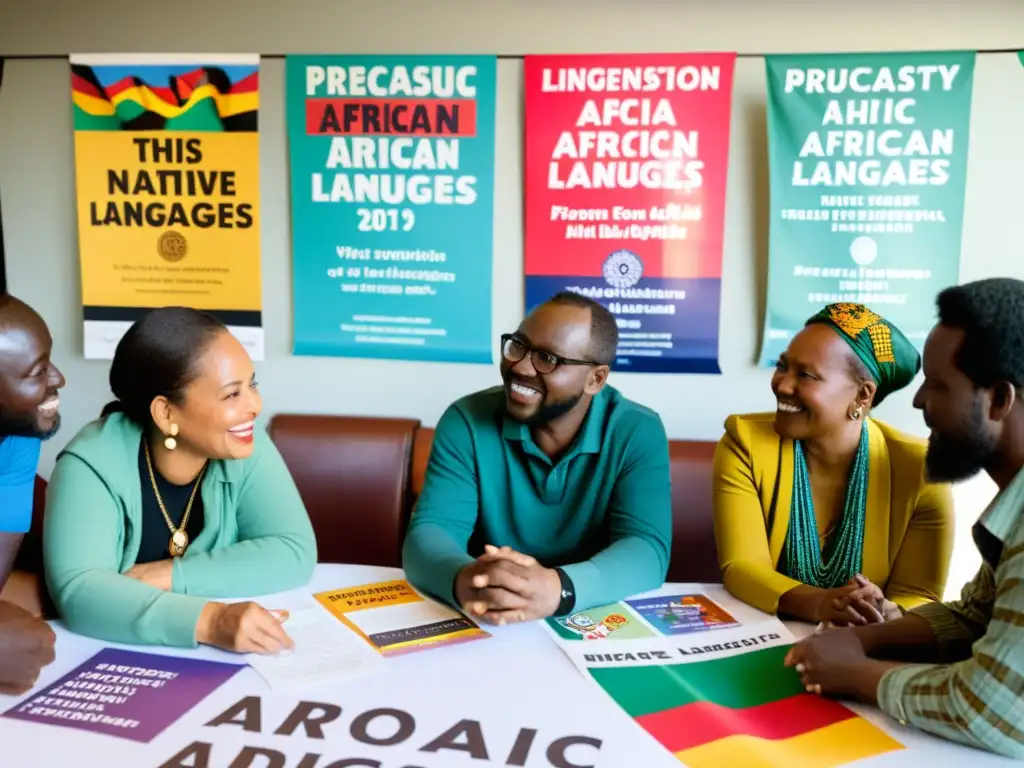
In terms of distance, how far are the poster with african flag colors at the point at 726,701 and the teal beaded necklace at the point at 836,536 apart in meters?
0.35

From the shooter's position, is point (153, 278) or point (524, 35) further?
point (153, 278)

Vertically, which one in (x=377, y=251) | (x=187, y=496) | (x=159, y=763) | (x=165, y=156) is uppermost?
(x=165, y=156)

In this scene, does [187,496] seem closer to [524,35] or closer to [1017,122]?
[524,35]

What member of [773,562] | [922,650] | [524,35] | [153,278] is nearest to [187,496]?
[773,562]

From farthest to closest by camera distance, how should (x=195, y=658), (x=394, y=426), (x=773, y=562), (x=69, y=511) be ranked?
1. (x=394, y=426)
2. (x=773, y=562)
3. (x=69, y=511)
4. (x=195, y=658)

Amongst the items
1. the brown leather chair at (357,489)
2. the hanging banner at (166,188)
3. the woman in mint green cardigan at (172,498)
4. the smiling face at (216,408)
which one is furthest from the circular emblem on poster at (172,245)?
the smiling face at (216,408)

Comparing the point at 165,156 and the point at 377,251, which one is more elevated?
the point at 165,156

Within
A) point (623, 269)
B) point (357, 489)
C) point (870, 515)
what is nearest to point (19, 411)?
point (357, 489)

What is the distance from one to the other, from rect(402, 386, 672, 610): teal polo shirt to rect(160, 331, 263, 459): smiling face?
44 centimetres

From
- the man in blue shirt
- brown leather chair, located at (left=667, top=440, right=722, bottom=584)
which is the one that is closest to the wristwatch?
the man in blue shirt

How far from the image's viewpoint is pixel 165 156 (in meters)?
3.08

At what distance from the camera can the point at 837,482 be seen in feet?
6.07

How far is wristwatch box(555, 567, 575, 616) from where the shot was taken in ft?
4.90

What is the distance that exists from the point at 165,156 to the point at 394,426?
137 cm
